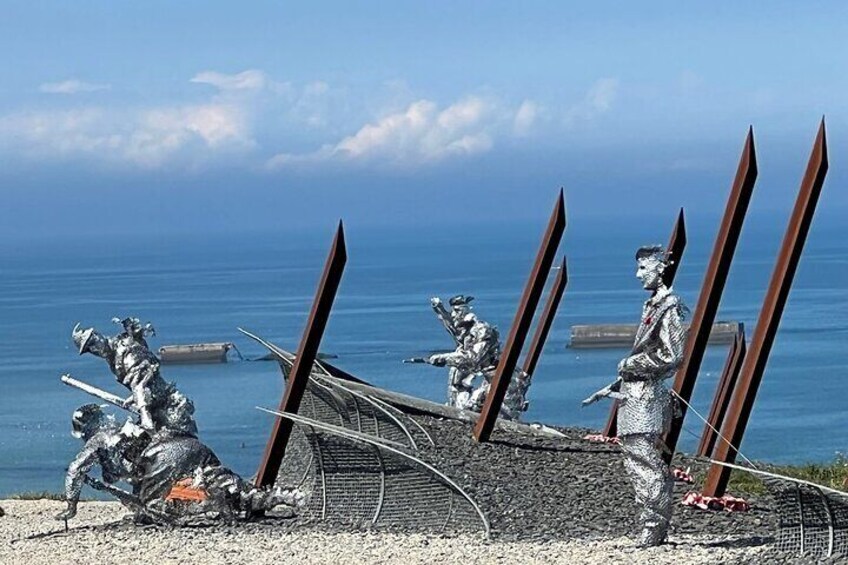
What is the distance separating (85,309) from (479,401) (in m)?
79.5

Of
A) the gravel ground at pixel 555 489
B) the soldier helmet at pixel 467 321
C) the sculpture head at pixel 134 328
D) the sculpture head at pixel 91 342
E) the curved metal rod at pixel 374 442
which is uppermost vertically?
the soldier helmet at pixel 467 321

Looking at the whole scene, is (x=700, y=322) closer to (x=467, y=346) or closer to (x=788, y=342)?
(x=467, y=346)

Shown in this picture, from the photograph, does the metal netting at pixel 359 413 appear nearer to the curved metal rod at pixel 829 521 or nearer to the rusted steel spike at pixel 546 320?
the rusted steel spike at pixel 546 320

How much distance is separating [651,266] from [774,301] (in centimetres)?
256

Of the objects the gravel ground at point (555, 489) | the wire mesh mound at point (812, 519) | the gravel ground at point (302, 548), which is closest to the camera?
the wire mesh mound at point (812, 519)

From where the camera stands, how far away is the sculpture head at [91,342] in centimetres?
1512

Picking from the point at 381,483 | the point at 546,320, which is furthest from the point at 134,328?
the point at 546,320

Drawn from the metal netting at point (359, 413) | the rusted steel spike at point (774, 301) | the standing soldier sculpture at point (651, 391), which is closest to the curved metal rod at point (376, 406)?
the metal netting at point (359, 413)

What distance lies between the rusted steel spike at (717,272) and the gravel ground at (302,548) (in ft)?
5.99

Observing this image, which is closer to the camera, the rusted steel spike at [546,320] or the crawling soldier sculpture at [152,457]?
the crawling soldier sculpture at [152,457]

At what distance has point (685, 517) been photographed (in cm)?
1431

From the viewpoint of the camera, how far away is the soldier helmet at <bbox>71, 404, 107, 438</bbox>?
596 inches

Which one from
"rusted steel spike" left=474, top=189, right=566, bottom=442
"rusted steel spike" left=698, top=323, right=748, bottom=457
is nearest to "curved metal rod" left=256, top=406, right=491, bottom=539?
Result: "rusted steel spike" left=474, top=189, right=566, bottom=442

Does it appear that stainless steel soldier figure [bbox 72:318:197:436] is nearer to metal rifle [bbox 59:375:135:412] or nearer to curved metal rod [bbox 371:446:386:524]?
metal rifle [bbox 59:375:135:412]
